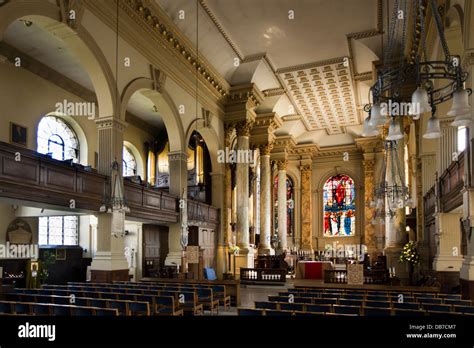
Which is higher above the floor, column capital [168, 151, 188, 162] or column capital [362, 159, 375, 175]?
column capital [362, 159, 375, 175]

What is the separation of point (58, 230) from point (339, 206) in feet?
57.0

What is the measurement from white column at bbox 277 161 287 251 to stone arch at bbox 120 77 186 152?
1023 cm

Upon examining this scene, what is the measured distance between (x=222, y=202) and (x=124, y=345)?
51.0ft

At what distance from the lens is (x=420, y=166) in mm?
14641

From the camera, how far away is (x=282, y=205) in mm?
24500

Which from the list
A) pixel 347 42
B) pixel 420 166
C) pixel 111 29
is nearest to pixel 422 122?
pixel 420 166

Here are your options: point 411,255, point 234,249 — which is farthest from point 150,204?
point 411,255


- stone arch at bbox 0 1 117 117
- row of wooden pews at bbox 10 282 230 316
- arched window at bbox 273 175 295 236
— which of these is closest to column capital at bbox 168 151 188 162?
stone arch at bbox 0 1 117 117

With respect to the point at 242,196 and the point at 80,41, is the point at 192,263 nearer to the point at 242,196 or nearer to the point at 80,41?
the point at 242,196

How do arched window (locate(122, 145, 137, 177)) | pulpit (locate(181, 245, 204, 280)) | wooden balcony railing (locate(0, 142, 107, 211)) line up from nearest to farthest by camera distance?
A: wooden balcony railing (locate(0, 142, 107, 211)) < pulpit (locate(181, 245, 204, 280)) < arched window (locate(122, 145, 137, 177))

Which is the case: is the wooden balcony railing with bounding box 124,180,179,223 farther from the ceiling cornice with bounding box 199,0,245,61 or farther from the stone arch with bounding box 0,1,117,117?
the ceiling cornice with bounding box 199,0,245,61

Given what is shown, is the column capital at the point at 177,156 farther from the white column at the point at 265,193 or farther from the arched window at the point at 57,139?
Answer: the white column at the point at 265,193

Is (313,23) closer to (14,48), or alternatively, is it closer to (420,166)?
(420,166)

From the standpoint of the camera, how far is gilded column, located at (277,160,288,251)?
78.2ft
